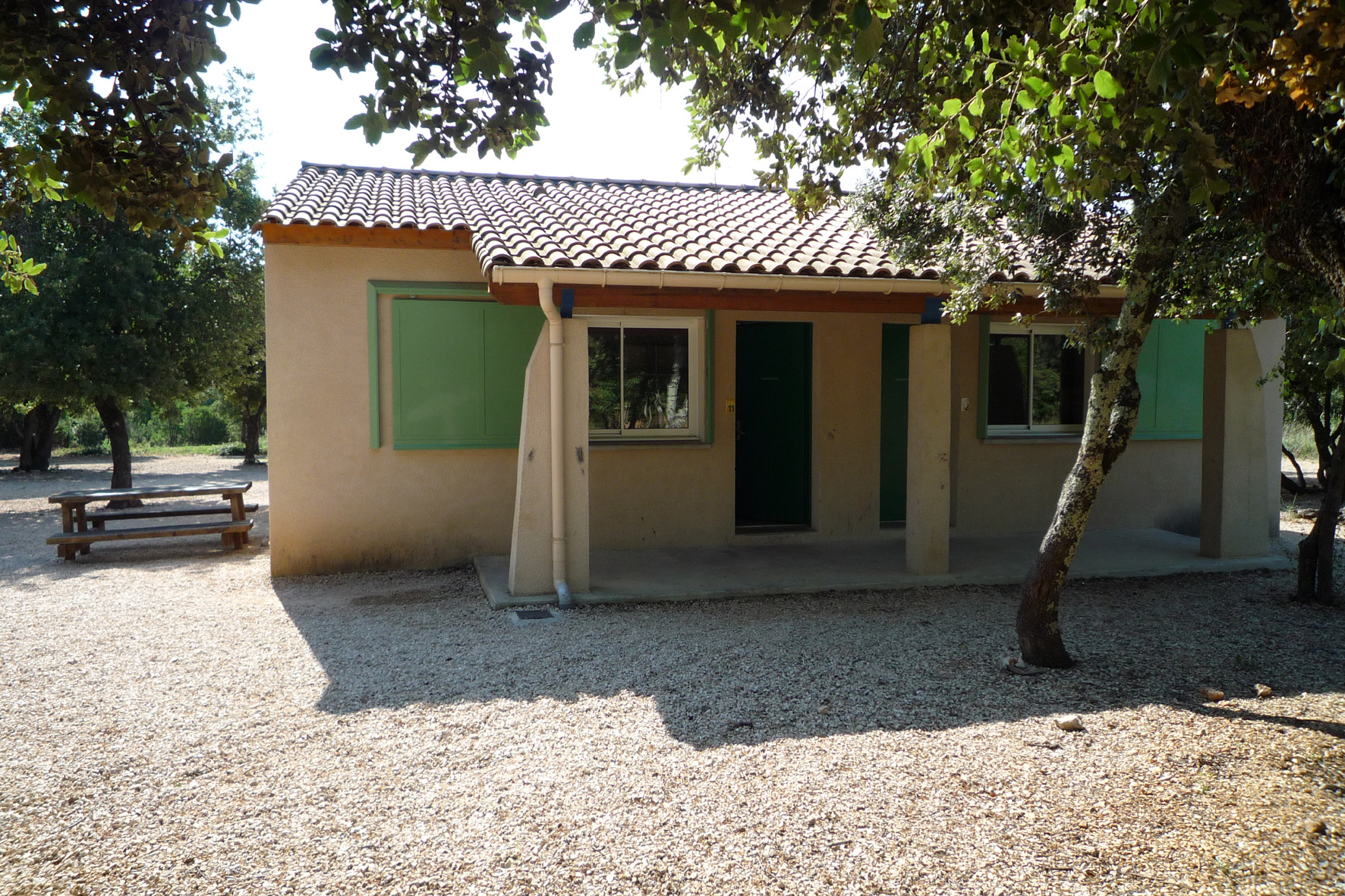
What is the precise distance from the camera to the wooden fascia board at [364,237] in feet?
24.4

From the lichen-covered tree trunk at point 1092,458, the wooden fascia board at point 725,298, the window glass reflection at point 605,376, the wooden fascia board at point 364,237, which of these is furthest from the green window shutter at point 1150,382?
the wooden fascia board at point 364,237

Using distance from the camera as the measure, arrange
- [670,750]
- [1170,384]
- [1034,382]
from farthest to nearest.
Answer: [1170,384], [1034,382], [670,750]

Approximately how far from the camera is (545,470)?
6.71 meters

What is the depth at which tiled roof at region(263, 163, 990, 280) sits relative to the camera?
6.61 m

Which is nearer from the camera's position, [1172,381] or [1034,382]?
[1034,382]

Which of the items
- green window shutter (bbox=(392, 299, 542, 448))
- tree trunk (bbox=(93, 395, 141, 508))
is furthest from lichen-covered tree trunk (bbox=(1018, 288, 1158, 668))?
tree trunk (bbox=(93, 395, 141, 508))

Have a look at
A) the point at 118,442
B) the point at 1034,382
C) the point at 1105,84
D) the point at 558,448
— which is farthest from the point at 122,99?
the point at 118,442

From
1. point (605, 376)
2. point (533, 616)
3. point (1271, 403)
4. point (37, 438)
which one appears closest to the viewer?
point (533, 616)

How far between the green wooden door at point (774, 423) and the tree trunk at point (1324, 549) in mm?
4134

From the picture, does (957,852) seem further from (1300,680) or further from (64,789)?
(64,789)

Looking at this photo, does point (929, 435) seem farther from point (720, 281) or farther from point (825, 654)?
point (825, 654)

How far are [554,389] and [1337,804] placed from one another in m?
5.01

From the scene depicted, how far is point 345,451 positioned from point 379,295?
140cm

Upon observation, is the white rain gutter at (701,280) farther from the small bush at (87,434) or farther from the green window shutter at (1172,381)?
the small bush at (87,434)
